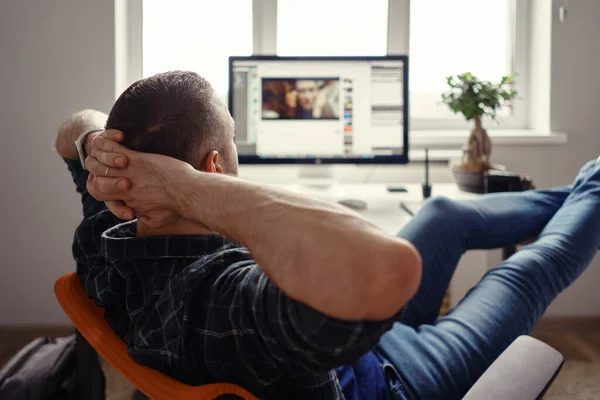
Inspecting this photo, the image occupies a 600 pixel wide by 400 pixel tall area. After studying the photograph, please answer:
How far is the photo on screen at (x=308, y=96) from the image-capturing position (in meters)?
2.22

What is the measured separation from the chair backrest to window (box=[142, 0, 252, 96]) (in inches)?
77.7

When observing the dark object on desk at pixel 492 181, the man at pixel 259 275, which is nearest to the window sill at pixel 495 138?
the dark object on desk at pixel 492 181

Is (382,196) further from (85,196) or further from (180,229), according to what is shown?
(180,229)

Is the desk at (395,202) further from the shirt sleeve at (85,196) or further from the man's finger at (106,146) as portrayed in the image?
the man's finger at (106,146)

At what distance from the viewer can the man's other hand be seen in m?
0.75

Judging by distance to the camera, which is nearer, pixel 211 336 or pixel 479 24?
pixel 211 336

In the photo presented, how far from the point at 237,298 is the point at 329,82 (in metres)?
1.62

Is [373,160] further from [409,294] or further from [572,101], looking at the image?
[409,294]

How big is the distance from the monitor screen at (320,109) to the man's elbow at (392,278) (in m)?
1.69

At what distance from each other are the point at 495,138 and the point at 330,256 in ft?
7.33

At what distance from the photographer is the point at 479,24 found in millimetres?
2895

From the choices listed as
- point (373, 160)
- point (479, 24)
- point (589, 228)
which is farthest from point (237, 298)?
point (479, 24)

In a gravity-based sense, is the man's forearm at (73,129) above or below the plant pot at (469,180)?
above

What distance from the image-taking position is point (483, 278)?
1.33 meters
